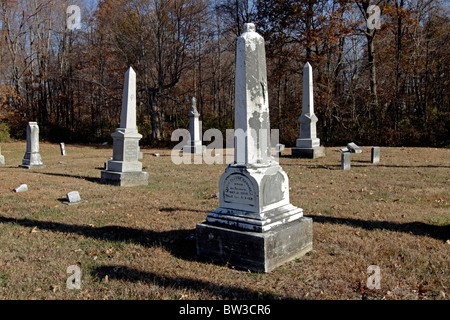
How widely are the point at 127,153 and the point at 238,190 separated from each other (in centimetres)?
670

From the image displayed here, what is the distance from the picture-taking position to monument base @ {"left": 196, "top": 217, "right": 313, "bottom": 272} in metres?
3.69

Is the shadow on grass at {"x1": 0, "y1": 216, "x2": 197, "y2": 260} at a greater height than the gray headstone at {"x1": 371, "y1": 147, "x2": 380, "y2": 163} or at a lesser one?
lesser

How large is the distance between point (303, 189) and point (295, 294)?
5187 millimetres

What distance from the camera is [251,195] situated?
156 inches

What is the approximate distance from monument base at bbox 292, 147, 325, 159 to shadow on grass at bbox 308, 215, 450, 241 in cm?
914

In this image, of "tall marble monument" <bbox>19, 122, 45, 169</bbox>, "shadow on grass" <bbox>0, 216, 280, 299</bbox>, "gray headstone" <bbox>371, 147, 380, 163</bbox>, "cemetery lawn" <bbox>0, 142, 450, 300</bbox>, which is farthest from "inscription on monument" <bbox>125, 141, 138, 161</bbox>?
"gray headstone" <bbox>371, 147, 380, 163</bbox>

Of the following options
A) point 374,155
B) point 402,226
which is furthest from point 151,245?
point 374,155

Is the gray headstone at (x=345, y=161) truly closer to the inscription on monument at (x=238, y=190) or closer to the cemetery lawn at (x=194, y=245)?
the cemetery lawn at (x=194, y=245)

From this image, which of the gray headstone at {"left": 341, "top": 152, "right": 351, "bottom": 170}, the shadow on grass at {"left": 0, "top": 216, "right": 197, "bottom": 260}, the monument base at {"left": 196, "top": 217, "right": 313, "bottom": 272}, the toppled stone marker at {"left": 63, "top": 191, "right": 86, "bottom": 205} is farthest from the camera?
the gray headstone at {"left": 341, "top": 152, "right": 351, "bottom": 170}

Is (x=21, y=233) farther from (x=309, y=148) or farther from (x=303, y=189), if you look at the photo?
(x=309, y=148)

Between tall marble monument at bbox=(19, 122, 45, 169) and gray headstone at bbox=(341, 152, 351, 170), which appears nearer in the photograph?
gray headstone at bbox=(341, 152, 351, 170)

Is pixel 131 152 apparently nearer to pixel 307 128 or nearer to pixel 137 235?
pixel 137 235

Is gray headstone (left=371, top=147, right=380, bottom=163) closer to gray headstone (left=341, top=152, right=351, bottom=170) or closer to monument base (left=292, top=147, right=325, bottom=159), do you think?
gray headstone (left=341, top=152, right=351, bottom=170)
